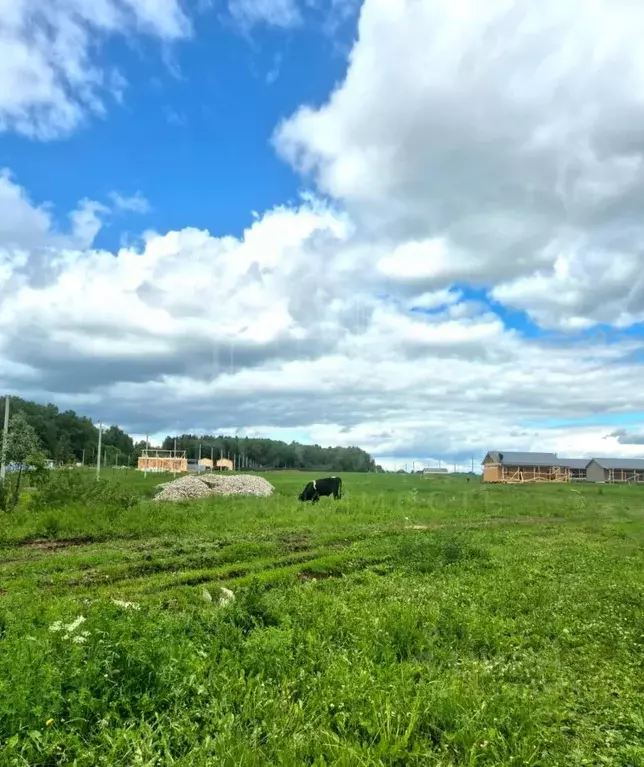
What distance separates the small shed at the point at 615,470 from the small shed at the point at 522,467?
5.81m

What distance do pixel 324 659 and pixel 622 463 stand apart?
91076mm

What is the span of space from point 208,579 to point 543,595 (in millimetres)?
5023

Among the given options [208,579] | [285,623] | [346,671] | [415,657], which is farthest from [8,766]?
[208,579]

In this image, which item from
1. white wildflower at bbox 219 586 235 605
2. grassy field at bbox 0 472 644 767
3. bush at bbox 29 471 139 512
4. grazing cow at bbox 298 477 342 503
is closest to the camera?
grassy field at bbox 0 472 644 767

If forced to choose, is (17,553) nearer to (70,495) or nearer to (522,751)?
(70,495)

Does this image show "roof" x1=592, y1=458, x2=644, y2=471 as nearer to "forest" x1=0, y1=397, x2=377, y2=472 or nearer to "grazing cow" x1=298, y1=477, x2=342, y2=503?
"forest" x1=0, y1=397, x2=377, y2=472

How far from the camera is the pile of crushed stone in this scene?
26720 millimetres

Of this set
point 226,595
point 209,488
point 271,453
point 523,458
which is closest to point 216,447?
point 271,453

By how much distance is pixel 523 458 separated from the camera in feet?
274

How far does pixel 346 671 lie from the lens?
542 centimetres

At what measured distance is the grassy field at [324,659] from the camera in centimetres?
429

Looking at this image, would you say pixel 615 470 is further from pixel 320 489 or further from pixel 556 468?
pixel 320 489

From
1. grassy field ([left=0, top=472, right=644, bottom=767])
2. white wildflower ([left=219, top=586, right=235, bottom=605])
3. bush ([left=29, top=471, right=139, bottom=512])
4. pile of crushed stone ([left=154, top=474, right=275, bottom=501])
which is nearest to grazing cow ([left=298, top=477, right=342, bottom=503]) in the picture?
pile of crushed stone ([left=154, top=474, right=275, bottom=501])

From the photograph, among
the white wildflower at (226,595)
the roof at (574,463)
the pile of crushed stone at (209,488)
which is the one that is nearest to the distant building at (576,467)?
the roof at (574,463)
